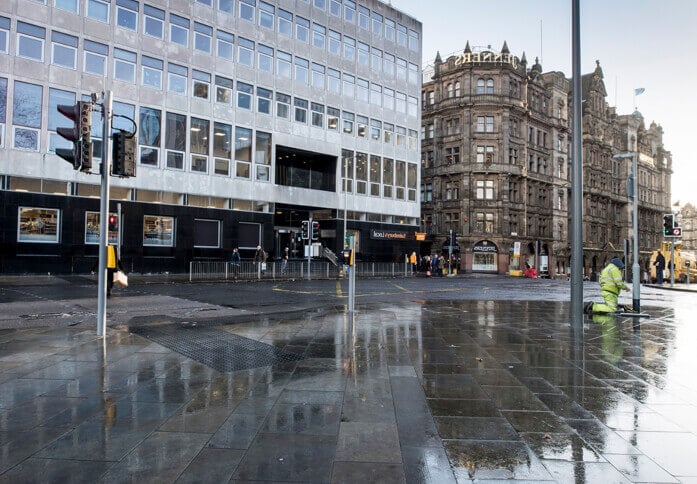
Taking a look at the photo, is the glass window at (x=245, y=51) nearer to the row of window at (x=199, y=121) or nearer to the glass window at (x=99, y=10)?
the row of window at (x=199, y=121)

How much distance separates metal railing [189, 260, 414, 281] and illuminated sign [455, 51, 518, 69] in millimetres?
29242

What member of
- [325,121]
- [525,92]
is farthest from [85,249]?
[525,92]

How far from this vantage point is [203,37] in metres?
31.9

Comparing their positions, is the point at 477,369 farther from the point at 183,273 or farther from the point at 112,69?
the point at 112,69

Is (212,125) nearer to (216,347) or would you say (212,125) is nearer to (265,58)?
(265,58)

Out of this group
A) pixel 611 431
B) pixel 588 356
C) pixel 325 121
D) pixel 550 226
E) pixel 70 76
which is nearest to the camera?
pixel 611 431

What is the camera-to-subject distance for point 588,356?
7629mm

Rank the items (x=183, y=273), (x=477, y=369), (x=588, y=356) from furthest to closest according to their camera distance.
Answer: (x=183, y=273) → (x=588, y=356) → (x=477, y=369)

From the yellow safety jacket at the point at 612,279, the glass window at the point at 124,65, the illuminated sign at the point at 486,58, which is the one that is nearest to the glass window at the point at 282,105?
the glass window at the point at 124,65

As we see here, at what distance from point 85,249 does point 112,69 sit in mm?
10793

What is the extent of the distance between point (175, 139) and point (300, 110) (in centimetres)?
1070

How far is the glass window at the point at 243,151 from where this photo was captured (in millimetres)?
33094

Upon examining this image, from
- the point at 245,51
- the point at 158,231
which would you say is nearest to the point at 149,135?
the point at 158,231

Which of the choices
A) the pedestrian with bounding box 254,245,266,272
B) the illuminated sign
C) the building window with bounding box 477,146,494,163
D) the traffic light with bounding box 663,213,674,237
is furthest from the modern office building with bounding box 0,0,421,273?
the traffic light with bounding box 663,213,674,237
